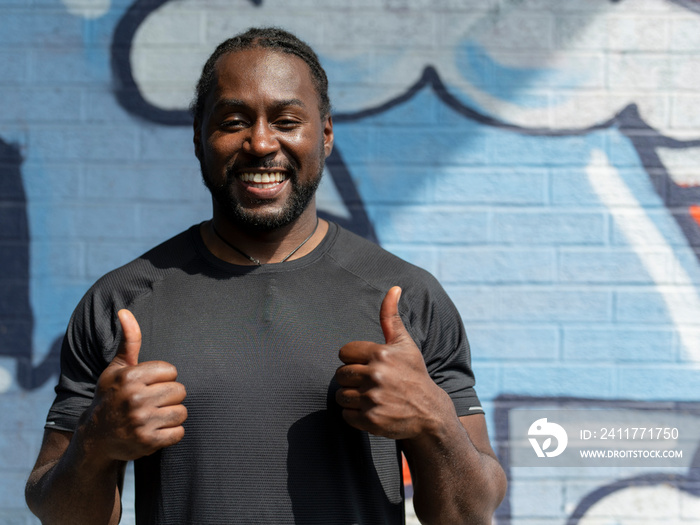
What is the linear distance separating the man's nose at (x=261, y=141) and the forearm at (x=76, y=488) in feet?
2.02

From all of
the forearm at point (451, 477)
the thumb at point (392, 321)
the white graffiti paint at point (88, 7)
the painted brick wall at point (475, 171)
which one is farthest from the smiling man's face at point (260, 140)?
the white graffiti paint at point (88, 7)

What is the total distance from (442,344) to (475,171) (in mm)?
1108

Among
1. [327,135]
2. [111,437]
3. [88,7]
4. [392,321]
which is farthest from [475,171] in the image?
[111,437]

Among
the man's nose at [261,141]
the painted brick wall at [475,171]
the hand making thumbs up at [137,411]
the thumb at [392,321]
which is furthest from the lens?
the painted brick wall at [475,171]

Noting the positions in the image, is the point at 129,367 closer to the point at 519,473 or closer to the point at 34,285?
the point at 34,285

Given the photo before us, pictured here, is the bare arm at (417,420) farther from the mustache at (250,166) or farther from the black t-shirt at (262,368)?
the mustache at (250,166)

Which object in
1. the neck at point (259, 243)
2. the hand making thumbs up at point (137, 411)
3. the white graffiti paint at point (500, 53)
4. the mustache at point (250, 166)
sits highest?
the white graffiti paint at point (500, 53)

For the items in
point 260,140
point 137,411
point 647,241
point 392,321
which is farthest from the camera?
point 647,241

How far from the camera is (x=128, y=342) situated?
1.12 meters

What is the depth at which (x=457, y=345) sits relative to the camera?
138 centimetres

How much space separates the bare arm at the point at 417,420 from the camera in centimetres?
110

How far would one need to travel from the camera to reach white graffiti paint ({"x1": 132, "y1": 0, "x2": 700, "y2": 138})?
7.54 ft

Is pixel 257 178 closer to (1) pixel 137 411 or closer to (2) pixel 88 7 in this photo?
(1) pixel 137 411

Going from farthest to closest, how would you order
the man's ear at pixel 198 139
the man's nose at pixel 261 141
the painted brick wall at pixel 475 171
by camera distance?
the painted brick wall at pixel 475 171
the man's ear at pixel 198 139
the man's nose at pixel 261 141
